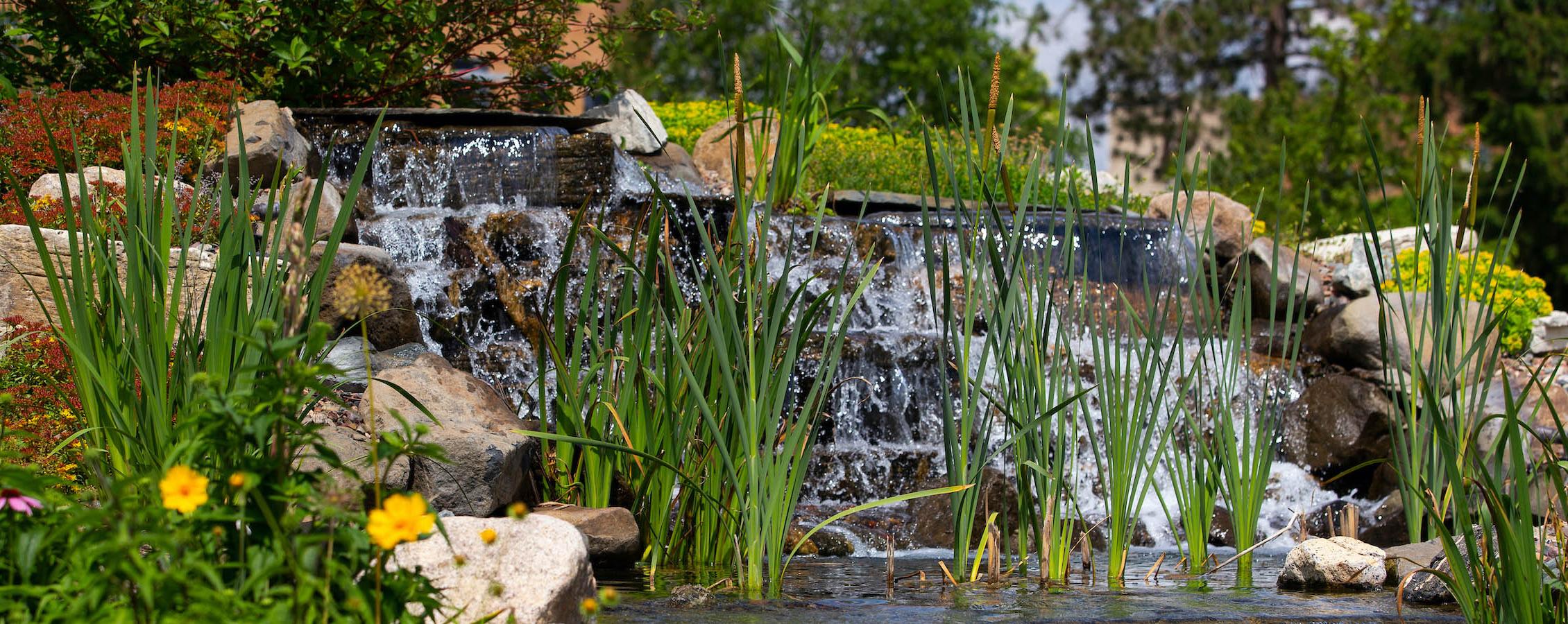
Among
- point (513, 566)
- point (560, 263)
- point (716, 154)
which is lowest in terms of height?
point (513, 566)

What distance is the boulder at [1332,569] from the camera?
3553 mm

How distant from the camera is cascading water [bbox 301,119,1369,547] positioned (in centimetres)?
613

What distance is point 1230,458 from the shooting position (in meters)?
3.29

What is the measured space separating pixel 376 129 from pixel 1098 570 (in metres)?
2.72

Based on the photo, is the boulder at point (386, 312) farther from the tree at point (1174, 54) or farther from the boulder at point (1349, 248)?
the tree at point (1174, 54)

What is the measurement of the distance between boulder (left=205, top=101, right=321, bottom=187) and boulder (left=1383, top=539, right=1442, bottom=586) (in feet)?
18.6

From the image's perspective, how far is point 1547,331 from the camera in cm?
971

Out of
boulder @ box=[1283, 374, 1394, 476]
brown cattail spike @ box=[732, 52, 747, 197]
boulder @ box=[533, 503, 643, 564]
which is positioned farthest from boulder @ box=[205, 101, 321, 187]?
boulder @ box=[1283, 374, 1394, 476]

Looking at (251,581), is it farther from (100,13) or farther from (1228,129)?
(1228,129)

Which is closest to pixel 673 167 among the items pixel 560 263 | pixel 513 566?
pixel 560 263

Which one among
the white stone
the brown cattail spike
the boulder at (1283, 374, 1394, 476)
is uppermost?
the brown cattail spike

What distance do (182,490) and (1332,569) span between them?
10.2 feet

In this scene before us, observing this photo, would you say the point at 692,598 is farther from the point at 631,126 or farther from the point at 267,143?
the point at 631,126

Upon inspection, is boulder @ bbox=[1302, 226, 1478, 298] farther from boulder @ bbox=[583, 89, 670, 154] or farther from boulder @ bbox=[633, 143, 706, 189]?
boulder @ bbox=[583, 89, 670, 154]
